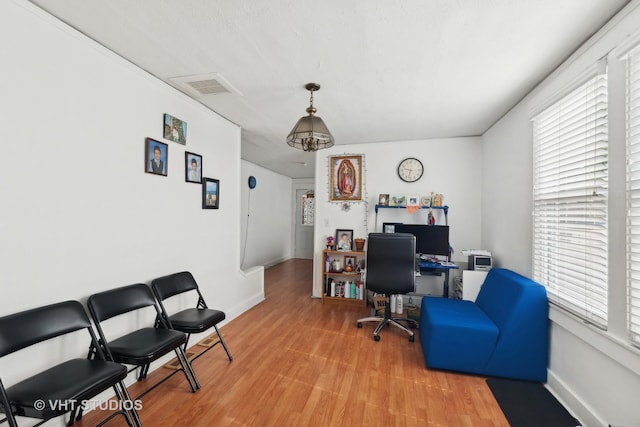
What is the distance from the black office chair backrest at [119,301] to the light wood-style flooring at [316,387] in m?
0.68

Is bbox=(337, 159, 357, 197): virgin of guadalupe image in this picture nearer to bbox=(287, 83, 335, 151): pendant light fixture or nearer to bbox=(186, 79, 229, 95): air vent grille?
bbox=(287, 83, 335, 151): pendant light fixture

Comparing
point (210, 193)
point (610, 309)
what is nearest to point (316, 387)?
point (610, 309)

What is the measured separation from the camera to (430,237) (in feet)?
12.2

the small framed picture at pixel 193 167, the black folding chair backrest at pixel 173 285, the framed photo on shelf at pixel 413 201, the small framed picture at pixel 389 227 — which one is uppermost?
the small framed picture at pixel 193 167

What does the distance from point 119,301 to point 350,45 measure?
2.43m

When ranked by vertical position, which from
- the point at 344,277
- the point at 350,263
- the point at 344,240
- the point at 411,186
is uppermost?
the point at 411,186

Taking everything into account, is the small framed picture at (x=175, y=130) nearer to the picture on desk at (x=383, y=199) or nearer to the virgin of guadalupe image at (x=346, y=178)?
the virgin of guadalupe image at (x=346, y=178)

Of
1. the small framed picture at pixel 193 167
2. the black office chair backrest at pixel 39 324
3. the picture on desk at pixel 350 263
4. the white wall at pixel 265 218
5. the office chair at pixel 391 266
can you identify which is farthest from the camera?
the white wall at pixel 265 218

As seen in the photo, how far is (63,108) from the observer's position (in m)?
1.67

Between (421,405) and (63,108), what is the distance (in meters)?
3.13

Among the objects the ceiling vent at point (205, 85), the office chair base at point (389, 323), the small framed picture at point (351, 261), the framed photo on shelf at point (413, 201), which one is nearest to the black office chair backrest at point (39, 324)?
the ceiling vent at point (205, 85)

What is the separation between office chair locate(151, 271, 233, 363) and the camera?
7.18ft

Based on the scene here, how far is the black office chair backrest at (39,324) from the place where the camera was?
1355 millimetres

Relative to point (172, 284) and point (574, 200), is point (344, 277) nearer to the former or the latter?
point (172, 284)
